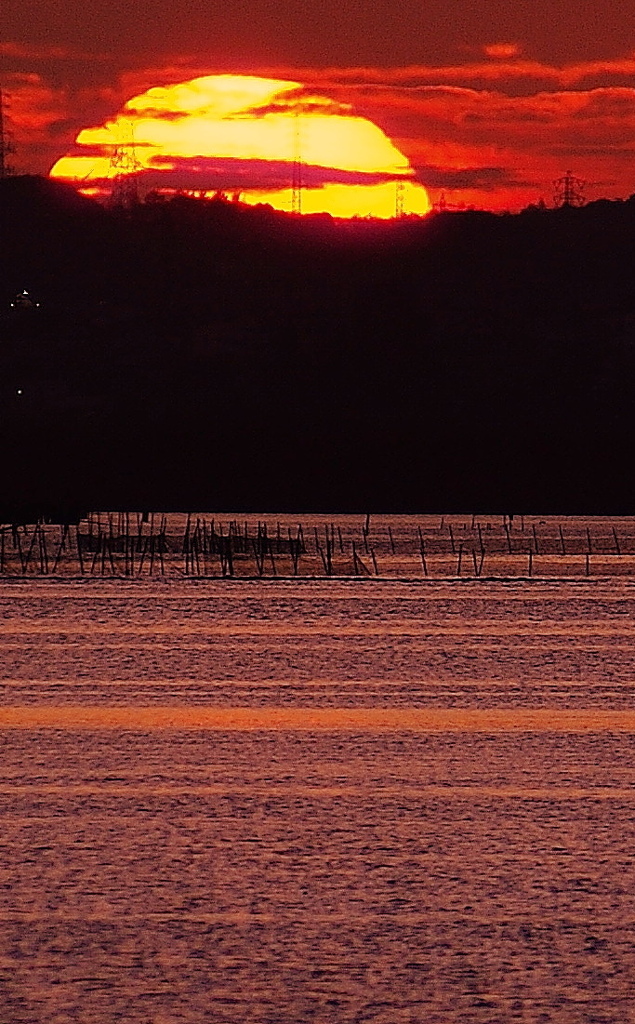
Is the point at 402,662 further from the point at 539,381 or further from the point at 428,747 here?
the point at 539,381

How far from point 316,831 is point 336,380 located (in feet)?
473

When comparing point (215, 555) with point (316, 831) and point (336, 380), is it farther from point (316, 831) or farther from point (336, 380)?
point (336, 380)

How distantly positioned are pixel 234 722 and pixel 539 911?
7.49 metres

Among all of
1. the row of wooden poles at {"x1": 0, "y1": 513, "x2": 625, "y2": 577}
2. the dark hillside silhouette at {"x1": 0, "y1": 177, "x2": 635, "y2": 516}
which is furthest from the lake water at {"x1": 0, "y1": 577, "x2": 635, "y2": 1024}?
the dark hillside silhouette at {"x1": 0, "y1": 177, "x2": 635, "y2": 516}

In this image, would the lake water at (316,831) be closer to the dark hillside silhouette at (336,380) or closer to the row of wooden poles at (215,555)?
the row of wooden poles at (215,555)

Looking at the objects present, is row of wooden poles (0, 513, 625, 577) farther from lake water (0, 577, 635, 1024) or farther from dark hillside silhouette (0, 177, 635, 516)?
dark hillside silhouette (0, 177, 635, 516)

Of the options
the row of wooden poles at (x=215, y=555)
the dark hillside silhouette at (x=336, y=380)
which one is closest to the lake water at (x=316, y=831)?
the row of wooden poles at (x=215, y=555)

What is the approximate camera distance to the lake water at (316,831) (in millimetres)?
8383

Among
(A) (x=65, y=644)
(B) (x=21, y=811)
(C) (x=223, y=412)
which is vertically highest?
(B) (x=21, y=811)

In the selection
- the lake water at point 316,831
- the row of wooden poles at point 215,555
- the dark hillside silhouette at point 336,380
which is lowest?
Answer: the dark hillside silhouette at point 336,380

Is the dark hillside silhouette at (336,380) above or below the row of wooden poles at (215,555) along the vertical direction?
below

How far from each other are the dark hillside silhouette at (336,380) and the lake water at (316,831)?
170 feet

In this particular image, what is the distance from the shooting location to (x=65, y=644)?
78.8ft

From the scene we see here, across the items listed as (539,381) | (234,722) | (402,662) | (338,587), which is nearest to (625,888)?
(234,722)
